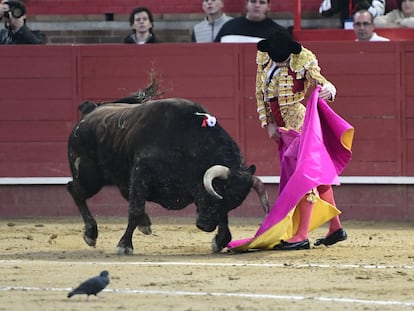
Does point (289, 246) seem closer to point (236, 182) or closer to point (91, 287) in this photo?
point (236, 182)

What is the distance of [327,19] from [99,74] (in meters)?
2.11

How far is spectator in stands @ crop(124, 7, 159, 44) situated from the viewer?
1147 cm

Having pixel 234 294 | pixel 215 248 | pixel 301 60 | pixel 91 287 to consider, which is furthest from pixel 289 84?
pixel 91 287

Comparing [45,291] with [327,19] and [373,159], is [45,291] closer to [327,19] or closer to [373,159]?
[373,159]

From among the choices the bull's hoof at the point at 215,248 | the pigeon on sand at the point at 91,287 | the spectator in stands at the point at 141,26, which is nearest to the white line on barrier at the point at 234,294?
the pigeon on sand at the point at 91,287

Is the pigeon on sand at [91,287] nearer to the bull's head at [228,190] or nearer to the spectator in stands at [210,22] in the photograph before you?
the bull's head at [228,190]

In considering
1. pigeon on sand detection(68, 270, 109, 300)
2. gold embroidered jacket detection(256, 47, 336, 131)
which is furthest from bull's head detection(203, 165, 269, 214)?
pigeon on sand detection(68, 270, 109, 300)

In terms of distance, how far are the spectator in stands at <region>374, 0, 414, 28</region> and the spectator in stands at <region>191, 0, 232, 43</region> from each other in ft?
4.18

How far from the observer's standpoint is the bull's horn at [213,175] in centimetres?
805

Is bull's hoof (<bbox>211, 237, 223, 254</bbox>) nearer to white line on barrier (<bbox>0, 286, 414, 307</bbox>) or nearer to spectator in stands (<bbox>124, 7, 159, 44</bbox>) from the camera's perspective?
white line on barrier (<bbox>0, 286, 414, 307</bbox>)

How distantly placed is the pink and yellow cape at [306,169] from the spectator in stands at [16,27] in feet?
11.9

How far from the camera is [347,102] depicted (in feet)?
37.4

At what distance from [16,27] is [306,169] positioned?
4154 mm

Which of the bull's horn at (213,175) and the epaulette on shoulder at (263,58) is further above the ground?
the epaulette on shoulder at (263,58)
